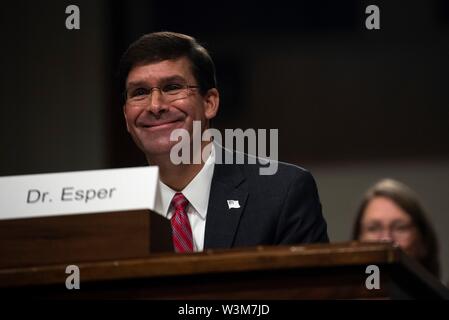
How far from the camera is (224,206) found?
226 cm

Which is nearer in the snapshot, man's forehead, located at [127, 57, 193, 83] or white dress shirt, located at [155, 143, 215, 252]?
white dress shirt, located at [155, 143, 215, 252]

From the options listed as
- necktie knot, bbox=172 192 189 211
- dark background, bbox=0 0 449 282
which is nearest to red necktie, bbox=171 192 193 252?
necktie knot, bbox=172 192 189 211

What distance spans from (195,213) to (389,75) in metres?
2.00

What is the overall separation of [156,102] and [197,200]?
1.18 feet

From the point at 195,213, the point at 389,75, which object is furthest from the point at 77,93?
the point at 195,213

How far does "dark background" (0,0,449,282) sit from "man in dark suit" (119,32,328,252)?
1.40 meters

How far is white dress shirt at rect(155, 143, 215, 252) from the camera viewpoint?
2230mm

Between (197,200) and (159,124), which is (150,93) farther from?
(197,200)

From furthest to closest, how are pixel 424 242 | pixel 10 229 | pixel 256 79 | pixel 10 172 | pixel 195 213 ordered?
pixel 256 79, pixel 10 172, pixel 424 242, pixel 195 213, pixel 10 229

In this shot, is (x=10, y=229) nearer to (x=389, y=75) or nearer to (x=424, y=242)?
(x=424, y=242)

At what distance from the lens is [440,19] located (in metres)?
4.04

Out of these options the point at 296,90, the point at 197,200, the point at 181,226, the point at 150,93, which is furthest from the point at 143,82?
the point at 296,90

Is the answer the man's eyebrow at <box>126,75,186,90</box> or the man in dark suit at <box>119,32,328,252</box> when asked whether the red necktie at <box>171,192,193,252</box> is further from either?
the man's eyebrow at <box>126,75,186,90</box>

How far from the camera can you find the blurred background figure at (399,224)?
3.04m
